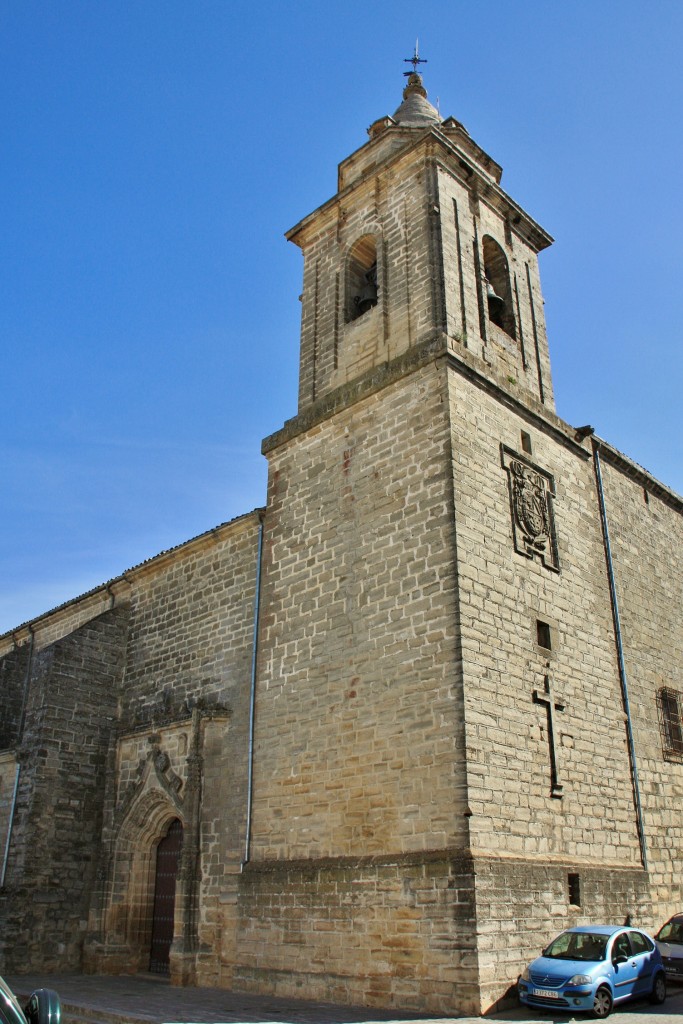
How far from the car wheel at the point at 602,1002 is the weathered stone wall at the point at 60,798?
8.67 m

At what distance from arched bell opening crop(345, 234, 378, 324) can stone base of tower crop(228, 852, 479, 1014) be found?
873 cm

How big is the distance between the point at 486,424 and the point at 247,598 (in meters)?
4.70

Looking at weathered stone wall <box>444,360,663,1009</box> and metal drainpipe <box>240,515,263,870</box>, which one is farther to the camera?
metal drainpipe <box>240,515,263,870</box>

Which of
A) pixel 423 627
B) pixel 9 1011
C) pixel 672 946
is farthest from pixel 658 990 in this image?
pixel 9 1011

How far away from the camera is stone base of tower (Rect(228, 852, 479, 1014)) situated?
845 cm

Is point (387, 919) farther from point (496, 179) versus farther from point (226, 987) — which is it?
point (496, 179)

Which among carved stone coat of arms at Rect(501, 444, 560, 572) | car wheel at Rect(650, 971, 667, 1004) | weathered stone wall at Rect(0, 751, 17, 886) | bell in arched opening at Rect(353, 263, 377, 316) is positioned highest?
bell in arched opening at Rect(353, 263, 377, 316)

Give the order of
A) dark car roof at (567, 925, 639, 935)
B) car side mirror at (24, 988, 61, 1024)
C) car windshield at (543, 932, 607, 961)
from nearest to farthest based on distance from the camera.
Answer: car side mirror at (24, 988, 61, 1024)
car windshield at (543, 932, 607, 961)
dark car roof at (567, 925, 639, 935)

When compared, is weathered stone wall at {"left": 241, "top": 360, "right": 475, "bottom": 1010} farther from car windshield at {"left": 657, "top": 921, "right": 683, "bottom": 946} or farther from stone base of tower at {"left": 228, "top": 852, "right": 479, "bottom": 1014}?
car windshield at {"left": 657, "top": 921, "right": 683, "bottom": 946}

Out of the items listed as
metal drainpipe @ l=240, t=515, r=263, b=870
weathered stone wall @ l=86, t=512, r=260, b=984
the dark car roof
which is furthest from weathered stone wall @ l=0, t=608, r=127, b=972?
the dark car roof

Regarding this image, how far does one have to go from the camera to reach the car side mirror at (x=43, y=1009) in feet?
12.6

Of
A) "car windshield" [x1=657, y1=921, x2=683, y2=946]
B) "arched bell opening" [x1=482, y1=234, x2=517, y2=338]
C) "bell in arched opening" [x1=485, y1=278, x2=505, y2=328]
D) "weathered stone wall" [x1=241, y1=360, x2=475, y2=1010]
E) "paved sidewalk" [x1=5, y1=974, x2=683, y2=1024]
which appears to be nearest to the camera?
"paved sidewalk" [x1=5, y1=974, x2=683, y2=1024]

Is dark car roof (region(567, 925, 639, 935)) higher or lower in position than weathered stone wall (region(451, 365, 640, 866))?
lower

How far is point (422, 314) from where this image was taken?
12.5 meters
